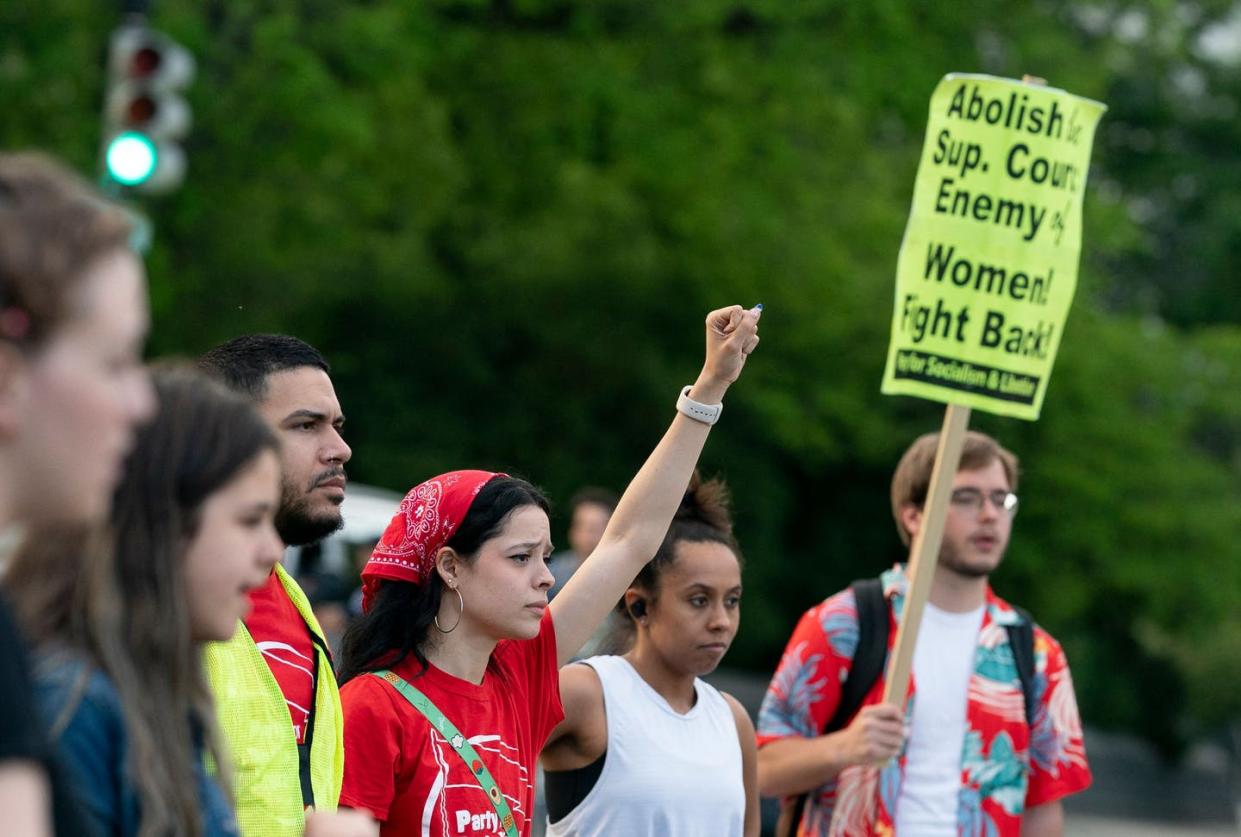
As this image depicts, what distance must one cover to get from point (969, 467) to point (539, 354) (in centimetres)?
1205

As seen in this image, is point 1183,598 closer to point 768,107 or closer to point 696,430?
point 768,107

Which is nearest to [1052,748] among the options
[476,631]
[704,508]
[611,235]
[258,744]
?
[704,508]

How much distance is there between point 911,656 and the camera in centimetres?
529

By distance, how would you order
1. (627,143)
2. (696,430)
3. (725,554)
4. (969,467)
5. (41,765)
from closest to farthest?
(41,765) < (696,430) < (725,554) < (969,467) < (627,143)

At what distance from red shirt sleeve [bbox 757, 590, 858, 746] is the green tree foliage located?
9942mm

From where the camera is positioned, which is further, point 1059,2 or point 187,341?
point 1059,2

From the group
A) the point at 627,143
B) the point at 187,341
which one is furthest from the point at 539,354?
the point at 187,341

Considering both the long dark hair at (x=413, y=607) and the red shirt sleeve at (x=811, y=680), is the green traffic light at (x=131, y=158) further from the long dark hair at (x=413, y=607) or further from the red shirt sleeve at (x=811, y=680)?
the long dark hair at (x=413, y=607)

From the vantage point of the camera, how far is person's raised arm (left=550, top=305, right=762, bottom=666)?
4.27 m

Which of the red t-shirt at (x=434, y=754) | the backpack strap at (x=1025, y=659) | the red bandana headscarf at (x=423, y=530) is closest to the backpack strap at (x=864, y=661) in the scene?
the backpack strap at (x=1025, y=659)

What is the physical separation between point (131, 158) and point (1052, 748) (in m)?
6.49

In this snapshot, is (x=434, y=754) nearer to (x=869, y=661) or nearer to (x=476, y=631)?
(x=476, y=631)

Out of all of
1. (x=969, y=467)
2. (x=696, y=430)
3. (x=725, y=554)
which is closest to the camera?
(x=696, y=430)

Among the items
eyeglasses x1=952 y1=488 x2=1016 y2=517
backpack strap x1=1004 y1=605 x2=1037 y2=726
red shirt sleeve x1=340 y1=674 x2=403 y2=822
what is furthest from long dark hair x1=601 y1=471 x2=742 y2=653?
red shirt sleeve x1=340 y1=674 x2=403 y2=822
